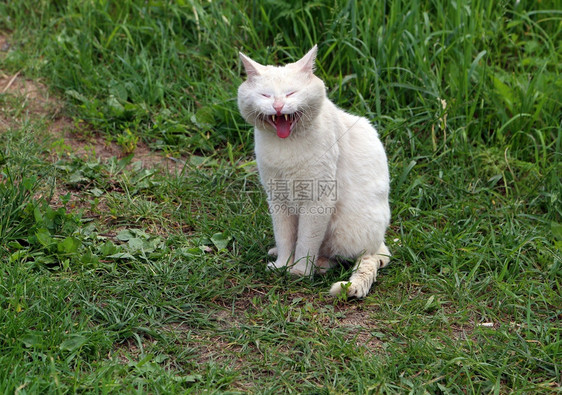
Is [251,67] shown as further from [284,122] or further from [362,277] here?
[362,277]

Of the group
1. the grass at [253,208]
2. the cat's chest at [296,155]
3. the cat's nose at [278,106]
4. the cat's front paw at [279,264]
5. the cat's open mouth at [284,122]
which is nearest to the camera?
the grass at [253,208]

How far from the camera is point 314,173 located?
2.91 m

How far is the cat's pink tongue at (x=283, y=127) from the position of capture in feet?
9.14

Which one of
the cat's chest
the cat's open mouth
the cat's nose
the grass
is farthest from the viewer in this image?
the cat's chest

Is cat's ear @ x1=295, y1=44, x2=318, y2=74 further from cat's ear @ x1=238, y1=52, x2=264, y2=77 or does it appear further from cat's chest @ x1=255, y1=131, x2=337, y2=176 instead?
cat's chest @ x1=255, y1=131, x2=337, y2=176

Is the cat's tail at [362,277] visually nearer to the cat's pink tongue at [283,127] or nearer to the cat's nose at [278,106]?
the cat's pink tongue at [283,127]

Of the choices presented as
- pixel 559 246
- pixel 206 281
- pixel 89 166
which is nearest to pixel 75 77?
pixel 89 166

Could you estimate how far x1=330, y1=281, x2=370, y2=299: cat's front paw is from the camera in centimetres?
290

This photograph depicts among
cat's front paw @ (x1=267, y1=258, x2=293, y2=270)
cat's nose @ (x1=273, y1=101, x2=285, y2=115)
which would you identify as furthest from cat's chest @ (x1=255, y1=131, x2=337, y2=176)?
cat's front paw @ (x1=267, y1=258, x2=293, y2=270)

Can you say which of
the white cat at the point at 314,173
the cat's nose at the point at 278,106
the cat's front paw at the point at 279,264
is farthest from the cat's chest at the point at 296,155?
the cat's front paw at the point at 279,264

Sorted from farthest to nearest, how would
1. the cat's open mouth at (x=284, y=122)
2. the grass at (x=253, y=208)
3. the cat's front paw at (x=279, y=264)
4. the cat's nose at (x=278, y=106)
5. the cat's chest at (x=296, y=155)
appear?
1. the cat's front paw at (x=279, y=264)
2. the cat's chest at (x=296, y=155)
3. the cat's open mouth at (x=284, y=122)
4. the cat's nose at (x=278, y=106)
5. the grass at (x=253, y=208)

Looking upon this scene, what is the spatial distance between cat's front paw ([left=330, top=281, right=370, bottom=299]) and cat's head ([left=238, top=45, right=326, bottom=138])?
2.34 feet

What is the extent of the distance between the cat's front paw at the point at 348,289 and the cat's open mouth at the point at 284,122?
0.71 m

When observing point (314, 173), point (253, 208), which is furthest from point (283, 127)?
point (253, 208)
